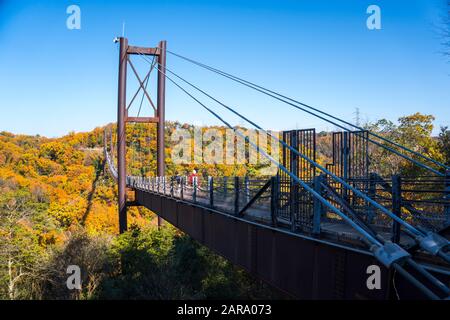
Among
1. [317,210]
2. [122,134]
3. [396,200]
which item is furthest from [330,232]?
[122,134]

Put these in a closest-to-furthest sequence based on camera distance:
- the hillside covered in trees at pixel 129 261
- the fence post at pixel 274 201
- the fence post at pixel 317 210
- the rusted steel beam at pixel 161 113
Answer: the fence post at pixel 317 210 < the fence post at pixel 274 201 < the hillside covered in trees at pixel 129 261 < the rusted steel beam at pixel 161 113

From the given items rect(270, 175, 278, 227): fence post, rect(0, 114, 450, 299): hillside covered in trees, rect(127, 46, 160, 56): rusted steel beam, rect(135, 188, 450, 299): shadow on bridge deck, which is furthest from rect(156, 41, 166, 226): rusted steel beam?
rect(270, 175, 278, 227): fence post

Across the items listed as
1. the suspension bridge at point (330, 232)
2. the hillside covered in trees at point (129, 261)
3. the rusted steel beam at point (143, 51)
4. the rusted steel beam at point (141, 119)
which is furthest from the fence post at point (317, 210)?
the rusted steel beam at point (143, 51)

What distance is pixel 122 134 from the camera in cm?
2380

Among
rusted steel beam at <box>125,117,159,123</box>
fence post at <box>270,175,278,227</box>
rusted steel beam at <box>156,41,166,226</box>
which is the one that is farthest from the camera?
rusted steel beam at <box>156,41,166,226</box>

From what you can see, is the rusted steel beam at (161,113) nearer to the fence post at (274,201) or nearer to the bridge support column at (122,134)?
the bridge support column at (122,134)

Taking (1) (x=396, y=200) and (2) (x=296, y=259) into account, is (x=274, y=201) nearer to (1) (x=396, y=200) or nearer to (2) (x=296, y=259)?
(2) (x=296, y=259)

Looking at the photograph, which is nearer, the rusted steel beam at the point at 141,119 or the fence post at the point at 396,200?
the fence post at the point at 396,200

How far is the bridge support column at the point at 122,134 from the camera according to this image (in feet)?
77.2

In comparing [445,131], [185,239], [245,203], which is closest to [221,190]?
[245,203]

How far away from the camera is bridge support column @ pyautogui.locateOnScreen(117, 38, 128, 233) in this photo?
23.5 metres

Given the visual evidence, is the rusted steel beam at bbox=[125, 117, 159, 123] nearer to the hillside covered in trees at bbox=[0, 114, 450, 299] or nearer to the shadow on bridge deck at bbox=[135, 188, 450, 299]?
the hillside covered in trees at bbox=[0, 114, 450, 299]
